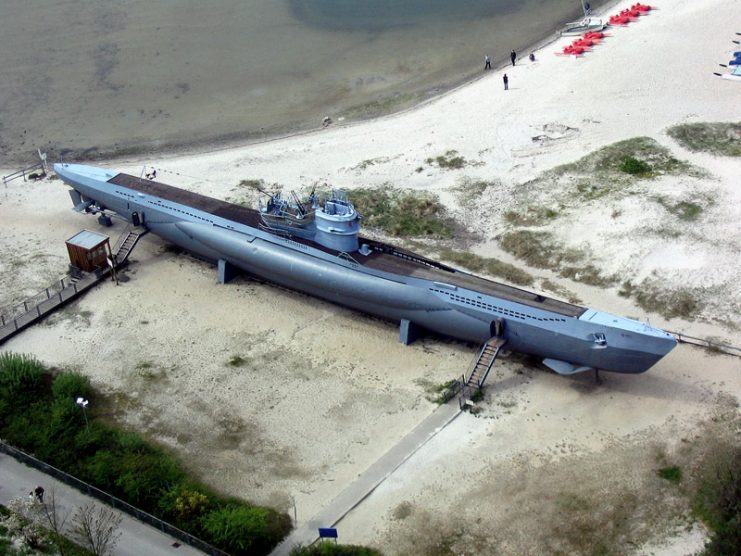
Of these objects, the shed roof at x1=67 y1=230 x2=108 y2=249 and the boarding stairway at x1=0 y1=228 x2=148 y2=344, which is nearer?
the boarding stairway at x1=0 y1=228 x2=148 y2=344

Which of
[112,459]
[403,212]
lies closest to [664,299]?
[403,212]

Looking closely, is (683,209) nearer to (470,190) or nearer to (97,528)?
(470,190)

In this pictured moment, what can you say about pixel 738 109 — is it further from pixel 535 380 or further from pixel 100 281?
pixel 100 281

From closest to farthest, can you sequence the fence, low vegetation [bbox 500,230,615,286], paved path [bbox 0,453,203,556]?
1. paved path [bbox 0,453,203,556]
2. the fence
3. low vegetation [bbox 500,230,615,286]

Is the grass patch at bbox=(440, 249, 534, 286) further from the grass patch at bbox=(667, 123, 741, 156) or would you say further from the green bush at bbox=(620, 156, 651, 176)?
the grass patch at bbox=(667, 123, 741, 156)

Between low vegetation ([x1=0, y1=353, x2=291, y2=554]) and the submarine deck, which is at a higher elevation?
the submarine deck

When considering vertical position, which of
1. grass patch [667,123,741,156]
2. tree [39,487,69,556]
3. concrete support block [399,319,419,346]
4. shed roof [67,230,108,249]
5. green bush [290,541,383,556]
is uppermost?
grass patch [667,123,741,156]

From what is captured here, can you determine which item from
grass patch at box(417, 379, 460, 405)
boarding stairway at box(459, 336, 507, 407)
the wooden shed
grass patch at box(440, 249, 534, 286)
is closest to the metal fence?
grass patch at box(417, 379, 460, 405)
